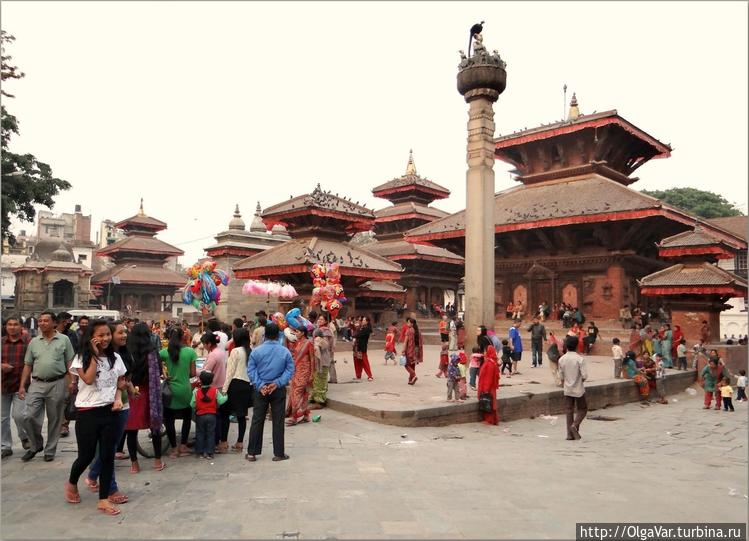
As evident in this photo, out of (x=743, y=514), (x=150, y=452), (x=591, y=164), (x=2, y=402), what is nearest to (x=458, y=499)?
(x=743, y=514)

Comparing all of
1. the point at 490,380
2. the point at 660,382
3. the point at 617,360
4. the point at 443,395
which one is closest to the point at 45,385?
the point at 490,380

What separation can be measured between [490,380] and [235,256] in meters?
30.7

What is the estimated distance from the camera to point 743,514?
16.8 feet

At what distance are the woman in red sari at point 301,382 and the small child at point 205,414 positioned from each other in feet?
6.87

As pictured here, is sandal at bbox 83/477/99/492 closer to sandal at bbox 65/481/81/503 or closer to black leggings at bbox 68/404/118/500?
sandal at bbox 65/481/81/503

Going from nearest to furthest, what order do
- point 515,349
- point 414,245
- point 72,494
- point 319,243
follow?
point 72,494 < point 515,349 < point 319,243 < point 414,245

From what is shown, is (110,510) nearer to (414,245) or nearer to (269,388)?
(269,388)

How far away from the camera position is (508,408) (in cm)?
1048

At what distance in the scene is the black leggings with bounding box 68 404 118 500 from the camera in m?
4.99

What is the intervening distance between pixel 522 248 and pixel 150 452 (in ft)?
71.7

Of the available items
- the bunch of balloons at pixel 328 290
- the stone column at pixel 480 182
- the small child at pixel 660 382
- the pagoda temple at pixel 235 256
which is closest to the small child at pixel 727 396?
the small child at pixel 660 382

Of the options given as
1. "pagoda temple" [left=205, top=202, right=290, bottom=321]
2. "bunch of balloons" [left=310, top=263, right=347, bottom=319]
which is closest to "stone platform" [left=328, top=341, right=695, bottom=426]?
"bunch of balloons" [left=310, top=263, right=347, bottom=319]

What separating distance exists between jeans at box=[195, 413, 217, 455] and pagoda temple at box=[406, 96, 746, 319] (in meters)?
19.0

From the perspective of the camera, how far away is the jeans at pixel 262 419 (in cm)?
676
